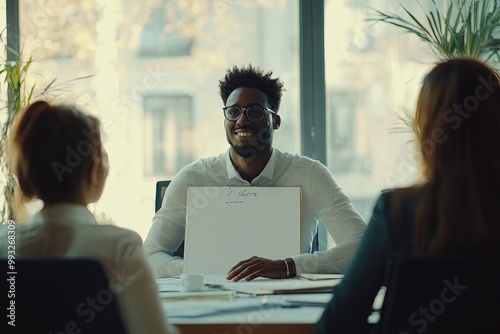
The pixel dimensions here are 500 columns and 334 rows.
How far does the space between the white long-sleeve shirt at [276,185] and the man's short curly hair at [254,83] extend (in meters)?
0.29

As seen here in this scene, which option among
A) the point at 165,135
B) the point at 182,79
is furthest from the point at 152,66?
the point at 165,135

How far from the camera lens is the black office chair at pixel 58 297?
1.33 metres

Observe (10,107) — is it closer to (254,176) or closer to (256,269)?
(254,176)

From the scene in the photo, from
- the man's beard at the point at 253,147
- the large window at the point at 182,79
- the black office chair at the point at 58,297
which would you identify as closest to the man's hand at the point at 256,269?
A: the man's beard at the point at 253,147

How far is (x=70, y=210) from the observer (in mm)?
1547

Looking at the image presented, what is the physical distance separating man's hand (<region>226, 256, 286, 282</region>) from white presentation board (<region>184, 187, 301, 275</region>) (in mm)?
280

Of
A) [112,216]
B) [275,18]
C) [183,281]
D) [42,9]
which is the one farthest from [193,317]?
[42,9]

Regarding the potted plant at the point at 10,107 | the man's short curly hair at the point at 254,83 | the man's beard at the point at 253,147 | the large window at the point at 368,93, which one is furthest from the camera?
the large window at the point at 368,93

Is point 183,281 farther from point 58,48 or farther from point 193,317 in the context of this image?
point 58,48

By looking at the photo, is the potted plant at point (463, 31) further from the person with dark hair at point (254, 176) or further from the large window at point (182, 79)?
the person with dark hair at point (254, 176)

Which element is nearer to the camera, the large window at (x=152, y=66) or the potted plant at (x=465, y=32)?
the potted plant at (x=465, y=32)

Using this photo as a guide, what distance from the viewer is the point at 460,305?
1379 millimetres

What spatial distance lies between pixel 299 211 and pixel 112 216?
5.18 ft

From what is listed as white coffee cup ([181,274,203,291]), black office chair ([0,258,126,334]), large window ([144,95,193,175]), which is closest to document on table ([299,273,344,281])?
white coffee cup ([181,274,203,291])
